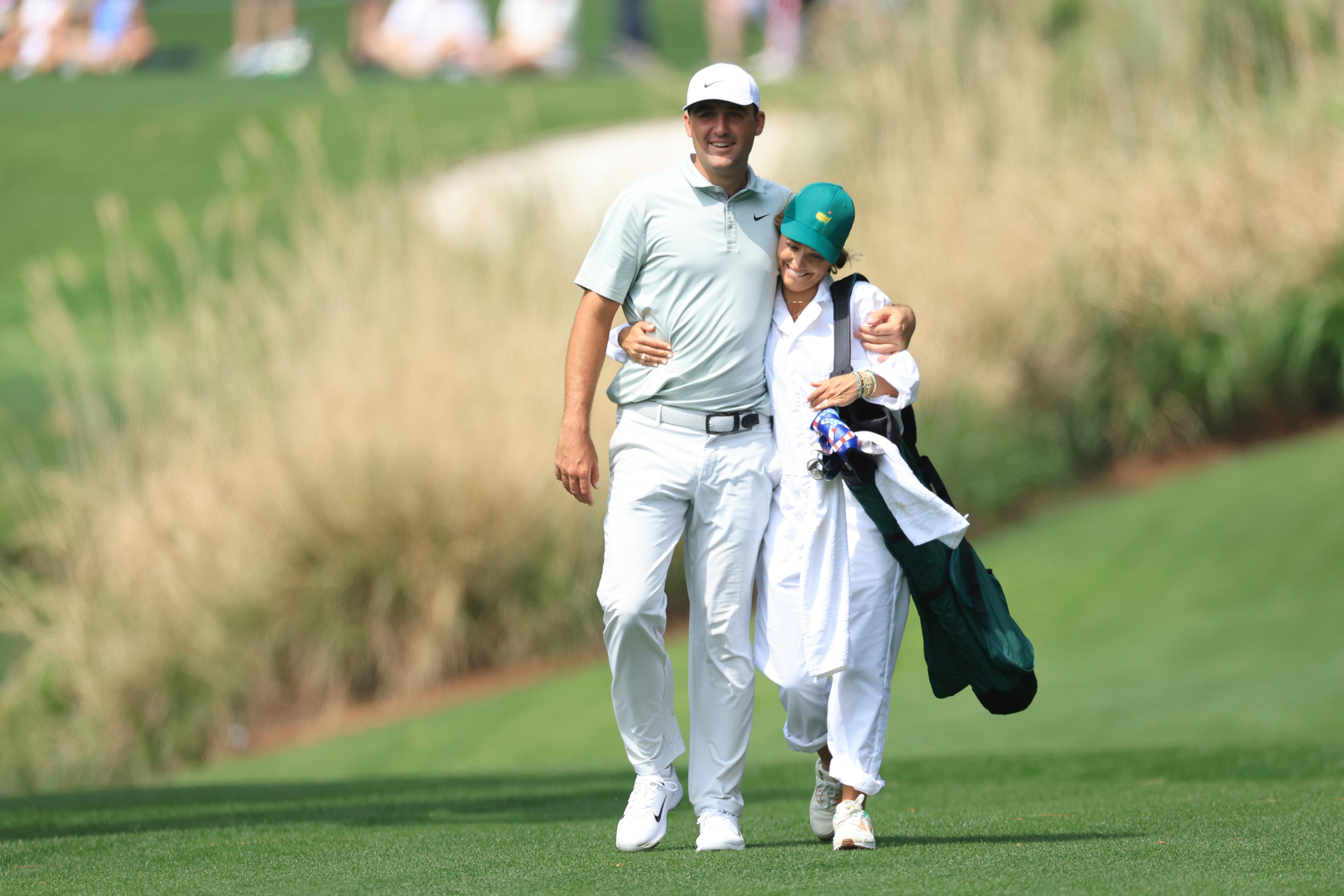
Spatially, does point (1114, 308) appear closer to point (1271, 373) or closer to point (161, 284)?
point (1271, 373)

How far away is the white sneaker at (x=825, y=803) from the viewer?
4.58 metres

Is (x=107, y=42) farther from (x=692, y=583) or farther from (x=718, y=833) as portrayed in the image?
(x=718, y=833)

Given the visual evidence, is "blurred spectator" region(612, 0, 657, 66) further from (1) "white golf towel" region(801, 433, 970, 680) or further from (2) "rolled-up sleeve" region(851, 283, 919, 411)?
(1) "white golf towel" region(801, 433, 970, 680)

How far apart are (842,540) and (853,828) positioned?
753 mm

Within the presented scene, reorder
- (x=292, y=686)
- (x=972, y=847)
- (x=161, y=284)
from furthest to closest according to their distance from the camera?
(x=161, y=284) < (x=292, y=686) < (x=972, y=847)

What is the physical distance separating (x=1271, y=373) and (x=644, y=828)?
8.42 meters

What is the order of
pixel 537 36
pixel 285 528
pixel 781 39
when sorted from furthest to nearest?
pixel 537 36 < pixel 781 39 < pixel 285 528

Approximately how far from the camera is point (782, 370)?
4.48 m

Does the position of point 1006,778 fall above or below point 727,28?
below

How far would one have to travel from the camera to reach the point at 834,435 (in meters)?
4.26

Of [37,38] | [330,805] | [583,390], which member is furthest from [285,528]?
[37,38]

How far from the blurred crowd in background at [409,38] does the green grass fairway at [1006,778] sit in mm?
15012

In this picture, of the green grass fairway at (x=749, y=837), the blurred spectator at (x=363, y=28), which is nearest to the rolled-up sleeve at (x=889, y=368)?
the green grass fairway at (x=749, y=837)

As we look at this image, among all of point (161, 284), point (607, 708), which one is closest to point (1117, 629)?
point (607, 708)
